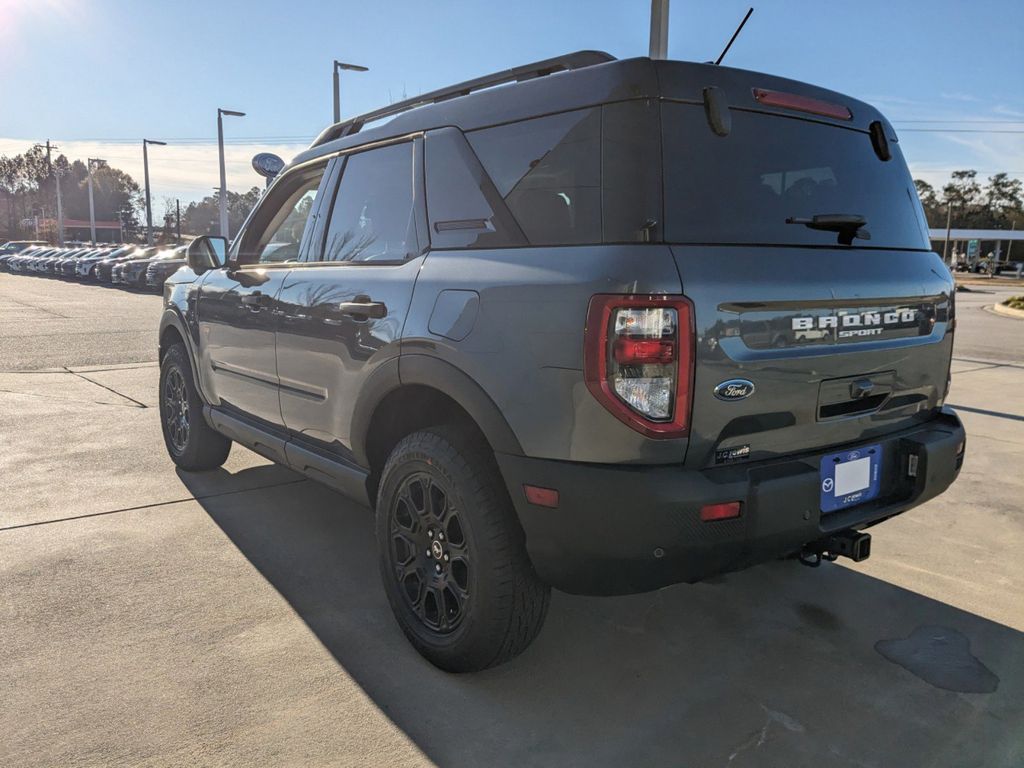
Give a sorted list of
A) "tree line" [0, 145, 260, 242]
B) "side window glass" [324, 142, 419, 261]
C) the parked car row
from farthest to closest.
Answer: "tree line" [0, 145, 260, 242], the parked car row, "side window glass" [324, 142, 419, 261]

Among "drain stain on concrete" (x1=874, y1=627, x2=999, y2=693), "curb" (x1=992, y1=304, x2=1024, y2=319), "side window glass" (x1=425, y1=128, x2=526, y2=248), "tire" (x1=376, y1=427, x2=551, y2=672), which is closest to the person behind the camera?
"tire" (x1=376, y1=427, x2=551, y2=672)

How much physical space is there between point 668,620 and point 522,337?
4.97 feet

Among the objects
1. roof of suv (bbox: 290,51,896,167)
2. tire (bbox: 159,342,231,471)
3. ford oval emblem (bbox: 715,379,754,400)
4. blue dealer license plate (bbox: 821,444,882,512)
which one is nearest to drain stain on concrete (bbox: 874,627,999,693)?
blue dealer license plate (bbox: 821,444,882,512)

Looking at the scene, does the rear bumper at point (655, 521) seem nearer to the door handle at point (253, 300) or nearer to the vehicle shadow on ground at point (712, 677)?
the vehicle shadow on ground at point (712, 677)

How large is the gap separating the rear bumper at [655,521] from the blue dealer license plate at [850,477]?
0.06 meters

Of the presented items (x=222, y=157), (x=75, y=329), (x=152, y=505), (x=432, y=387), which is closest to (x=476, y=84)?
(x=432, y=387)

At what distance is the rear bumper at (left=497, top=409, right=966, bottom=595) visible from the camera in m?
2.13

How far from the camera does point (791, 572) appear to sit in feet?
11.9

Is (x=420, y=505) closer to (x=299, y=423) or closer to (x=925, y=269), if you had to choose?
(x=299, y=423)

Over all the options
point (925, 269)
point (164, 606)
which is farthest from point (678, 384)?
point (164, 606)

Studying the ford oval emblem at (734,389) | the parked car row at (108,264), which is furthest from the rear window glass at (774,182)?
the parked car row at (108,264)

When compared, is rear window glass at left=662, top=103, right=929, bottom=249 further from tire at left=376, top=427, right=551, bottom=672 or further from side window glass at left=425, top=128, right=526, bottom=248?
tire at left=376, top=427, right=551, bottom=672

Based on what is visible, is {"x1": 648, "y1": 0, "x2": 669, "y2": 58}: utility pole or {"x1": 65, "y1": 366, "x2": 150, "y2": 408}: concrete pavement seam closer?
{"x1": 65, "y1": 366, "x2": 150, "y2": 408}: concrete pavement seam

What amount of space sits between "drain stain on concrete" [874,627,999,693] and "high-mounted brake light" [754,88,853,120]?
197 centimetres
